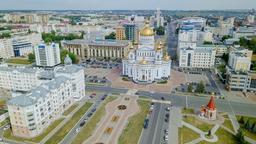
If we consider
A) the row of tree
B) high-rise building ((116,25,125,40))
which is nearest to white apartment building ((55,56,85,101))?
the row of tree

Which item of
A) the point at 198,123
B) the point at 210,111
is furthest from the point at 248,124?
the point at 198,123

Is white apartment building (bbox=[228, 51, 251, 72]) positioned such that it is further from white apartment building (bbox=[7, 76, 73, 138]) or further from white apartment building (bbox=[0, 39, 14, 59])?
white apartment building (bbox=[0, 39, 14, 59])

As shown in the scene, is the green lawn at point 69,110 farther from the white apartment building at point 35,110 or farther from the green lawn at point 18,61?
the green lawn at point 18,61

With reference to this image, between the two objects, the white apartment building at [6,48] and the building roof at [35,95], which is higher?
the white apartment building at [6,48]

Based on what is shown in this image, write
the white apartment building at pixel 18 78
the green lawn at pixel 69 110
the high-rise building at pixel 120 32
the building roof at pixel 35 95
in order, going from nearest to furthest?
the building roof at pixel 35 95, the green lawn at pixel 69 110, the white apartment building at pixel 18 78, the high-rise building at pixel 120 32

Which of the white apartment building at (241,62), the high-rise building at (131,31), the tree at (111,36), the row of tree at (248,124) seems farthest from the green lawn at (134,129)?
the tree at (111,36)

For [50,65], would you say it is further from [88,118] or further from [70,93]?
[88,118]

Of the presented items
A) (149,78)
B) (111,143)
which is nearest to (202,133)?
(111,143)
